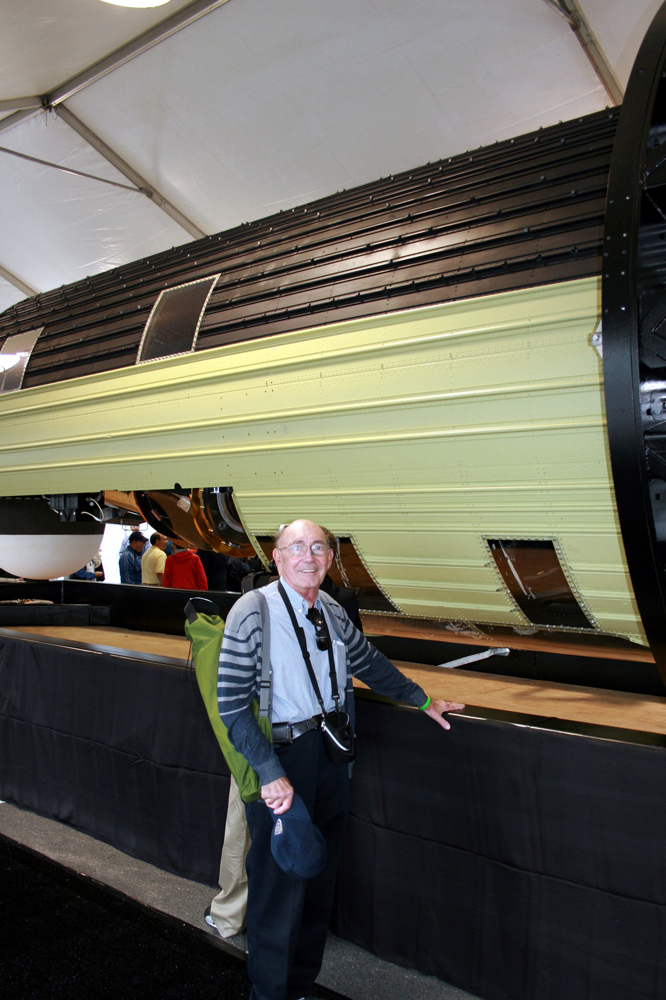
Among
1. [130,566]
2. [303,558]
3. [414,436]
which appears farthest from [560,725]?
[130,566]

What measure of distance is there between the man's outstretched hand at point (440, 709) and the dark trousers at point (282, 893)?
34 cm

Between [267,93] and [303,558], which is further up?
[267,93]

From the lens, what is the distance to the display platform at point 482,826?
6.26 feet

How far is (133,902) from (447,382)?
2199 mm

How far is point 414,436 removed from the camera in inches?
103

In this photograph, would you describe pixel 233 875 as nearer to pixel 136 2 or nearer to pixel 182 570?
pixel 182 570

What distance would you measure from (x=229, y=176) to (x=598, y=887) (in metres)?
6.80

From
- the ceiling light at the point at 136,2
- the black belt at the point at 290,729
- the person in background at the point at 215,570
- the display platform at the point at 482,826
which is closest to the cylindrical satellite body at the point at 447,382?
the display platform at the point at 482,826

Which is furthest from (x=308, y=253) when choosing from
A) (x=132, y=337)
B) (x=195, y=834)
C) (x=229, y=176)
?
(x=229, y=176)

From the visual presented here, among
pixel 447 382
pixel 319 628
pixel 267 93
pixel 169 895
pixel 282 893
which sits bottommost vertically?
pixel 169 895

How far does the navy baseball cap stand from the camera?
1842mm

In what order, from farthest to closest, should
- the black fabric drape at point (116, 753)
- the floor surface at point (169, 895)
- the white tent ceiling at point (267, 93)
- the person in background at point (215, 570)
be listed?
the person in background at point (215, 570), the white tent ceiling at point (267, 93), the black fabric drape at point (116, 753), the floor surface at point (169, 895)

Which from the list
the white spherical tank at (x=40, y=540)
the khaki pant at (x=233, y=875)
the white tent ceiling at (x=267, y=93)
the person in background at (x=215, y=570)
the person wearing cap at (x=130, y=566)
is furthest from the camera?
the person wearing cap at (x=130, y=566)

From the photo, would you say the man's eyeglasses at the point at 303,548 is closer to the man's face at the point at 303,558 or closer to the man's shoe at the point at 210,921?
the man's face at the point at 303,558
